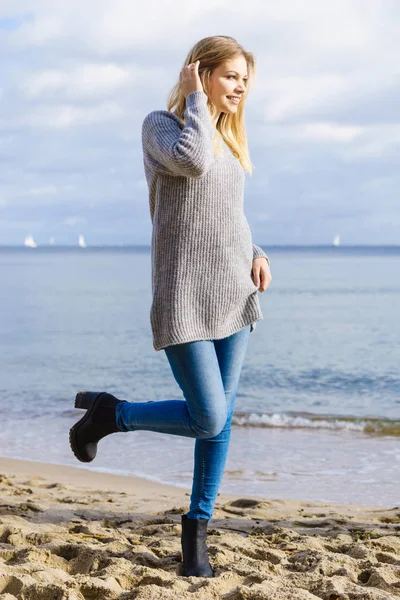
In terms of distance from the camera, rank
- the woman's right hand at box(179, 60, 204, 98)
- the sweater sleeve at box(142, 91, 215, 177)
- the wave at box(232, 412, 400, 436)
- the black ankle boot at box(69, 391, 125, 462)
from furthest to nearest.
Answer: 1. the wave at box(232, 412, 400, 436)
2. the black ankle boot at box(69, 391, 125, 462)
3. the woman's right hand at box(179, 60, 204, 98)
4. the sweater sleeve at box(142, 91, 215, 177)

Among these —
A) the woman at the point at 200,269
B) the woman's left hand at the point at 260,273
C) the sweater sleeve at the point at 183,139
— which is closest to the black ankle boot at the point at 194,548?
the woman at the point at 200,269

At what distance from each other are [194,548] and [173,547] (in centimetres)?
45

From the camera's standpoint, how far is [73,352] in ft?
48.1

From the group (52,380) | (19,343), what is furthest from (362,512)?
(19,343)

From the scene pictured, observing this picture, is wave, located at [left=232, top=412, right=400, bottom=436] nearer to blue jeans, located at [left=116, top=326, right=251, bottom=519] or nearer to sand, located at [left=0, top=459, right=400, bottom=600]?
sand, located at [left=0, top=459, right=400, bottom=600]

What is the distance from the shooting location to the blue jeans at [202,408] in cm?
288

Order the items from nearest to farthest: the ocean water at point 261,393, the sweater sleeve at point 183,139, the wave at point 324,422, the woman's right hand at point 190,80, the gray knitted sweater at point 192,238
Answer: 1. the sweater sleeve at point 183,139
2. the gray knitted sweater at point 192,238
3. the woman's right hand at point 190,80
4. the ocean water at point 261,393
5. the wave at point 324,422

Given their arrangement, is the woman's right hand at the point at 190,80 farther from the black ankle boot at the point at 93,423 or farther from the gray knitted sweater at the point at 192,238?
the black ankle boot at the point at 93,423

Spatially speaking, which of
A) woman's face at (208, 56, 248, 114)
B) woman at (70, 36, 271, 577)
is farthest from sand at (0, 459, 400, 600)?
woman's face at (208, 56, 248, 114)

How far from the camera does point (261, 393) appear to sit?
10711 mm

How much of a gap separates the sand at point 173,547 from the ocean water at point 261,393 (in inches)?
37.0

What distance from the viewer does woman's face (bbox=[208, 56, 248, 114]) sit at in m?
3.09

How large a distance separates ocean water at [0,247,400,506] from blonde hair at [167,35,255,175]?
3330mm

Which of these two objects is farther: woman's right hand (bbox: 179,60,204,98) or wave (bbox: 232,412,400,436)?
wave (bbox: 232,412,400,436)
